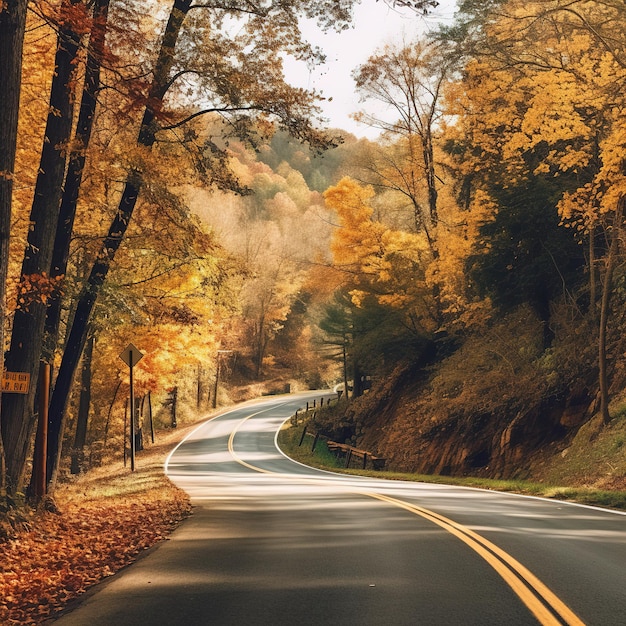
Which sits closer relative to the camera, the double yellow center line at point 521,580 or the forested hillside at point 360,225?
the double yellow center line at point 521,580

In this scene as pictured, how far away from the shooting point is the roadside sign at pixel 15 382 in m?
9.66

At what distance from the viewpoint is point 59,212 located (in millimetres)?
11883

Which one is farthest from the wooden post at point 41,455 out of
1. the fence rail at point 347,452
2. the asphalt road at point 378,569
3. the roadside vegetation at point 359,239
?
the fence rail at point 347,452

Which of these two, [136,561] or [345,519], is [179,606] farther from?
[345,519]

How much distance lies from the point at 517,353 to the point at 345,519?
1735cm

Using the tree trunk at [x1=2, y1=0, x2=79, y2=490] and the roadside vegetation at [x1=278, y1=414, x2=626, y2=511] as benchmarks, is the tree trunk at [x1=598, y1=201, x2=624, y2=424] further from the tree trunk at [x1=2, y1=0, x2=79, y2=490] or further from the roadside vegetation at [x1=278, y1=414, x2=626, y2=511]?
the tree trunk at [x1=2, y1=0, x2=79, y2=490]

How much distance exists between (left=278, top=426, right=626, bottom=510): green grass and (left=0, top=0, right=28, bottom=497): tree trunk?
11.2m

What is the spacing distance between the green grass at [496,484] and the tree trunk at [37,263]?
33.7 ft

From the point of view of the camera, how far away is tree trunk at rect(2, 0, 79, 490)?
33.2 ft

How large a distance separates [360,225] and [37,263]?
24277 millimetres

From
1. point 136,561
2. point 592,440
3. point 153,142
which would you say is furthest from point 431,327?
point 136,561

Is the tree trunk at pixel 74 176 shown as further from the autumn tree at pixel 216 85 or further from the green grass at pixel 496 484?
the green grass at pixel 496 484

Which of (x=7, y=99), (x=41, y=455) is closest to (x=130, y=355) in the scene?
(x=41, y=455)

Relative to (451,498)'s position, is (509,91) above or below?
above
